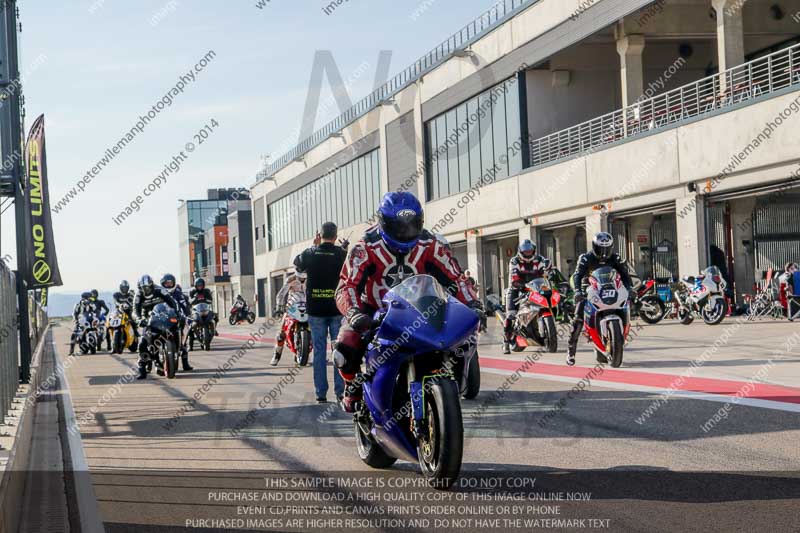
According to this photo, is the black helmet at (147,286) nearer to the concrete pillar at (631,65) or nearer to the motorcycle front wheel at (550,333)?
the motorcycle front wheel at (550,333)

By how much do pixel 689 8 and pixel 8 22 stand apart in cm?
2182

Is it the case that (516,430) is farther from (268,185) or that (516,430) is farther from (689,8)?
(268,185)

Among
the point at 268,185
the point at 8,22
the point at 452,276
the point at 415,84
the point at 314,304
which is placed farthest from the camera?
the point at 268,185

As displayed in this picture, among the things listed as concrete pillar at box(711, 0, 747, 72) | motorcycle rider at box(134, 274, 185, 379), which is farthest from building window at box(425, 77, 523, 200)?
motorcycle rider at box(134, 274, 185, 379)

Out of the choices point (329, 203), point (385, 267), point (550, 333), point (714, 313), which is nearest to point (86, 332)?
A: point (550, 333)

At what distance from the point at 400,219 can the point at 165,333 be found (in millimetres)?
10025

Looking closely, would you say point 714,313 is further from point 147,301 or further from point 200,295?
point 147,301

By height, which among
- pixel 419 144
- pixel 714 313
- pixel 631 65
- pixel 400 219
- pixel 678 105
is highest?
pixel 631 65

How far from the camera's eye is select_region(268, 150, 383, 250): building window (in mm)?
53031

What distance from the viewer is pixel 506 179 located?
3656cm

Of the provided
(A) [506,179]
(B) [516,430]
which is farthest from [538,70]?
Result: (B) [516,430]

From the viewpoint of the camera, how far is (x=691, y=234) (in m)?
25.4

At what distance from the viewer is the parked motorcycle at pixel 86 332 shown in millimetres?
27312

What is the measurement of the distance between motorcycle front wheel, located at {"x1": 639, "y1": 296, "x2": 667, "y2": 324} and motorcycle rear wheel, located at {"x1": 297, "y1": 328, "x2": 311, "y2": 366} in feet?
33.7
